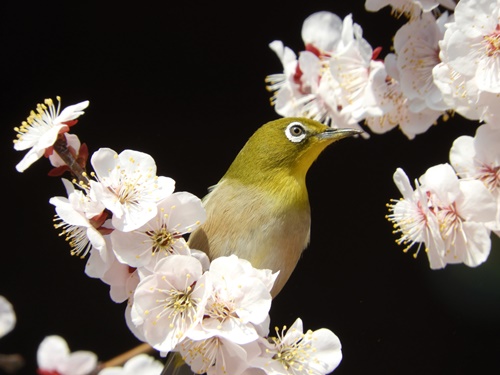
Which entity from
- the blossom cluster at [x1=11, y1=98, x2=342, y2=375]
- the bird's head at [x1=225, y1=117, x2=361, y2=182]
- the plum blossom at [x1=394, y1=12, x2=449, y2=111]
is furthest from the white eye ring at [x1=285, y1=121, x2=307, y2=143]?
the blossom cluster at [x1=11, y1=98, x2=342, y2=375]

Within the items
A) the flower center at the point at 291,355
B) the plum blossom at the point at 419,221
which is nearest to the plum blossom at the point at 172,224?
the flower center at the point at 291,355

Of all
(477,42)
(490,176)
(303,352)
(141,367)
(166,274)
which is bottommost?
(141,367)

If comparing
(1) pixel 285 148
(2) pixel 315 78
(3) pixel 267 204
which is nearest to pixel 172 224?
(3) pixel 267 204

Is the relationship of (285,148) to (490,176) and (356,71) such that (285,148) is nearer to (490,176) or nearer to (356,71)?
(356,71)

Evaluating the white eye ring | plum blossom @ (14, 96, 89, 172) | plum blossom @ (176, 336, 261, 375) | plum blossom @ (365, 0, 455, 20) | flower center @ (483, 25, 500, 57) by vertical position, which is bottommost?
plum blossom @ (176, 336, 261, 375)

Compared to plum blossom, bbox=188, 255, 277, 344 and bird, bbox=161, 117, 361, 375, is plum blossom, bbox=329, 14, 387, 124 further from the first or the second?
plum blossom, bbox=188, 255, 277, 344

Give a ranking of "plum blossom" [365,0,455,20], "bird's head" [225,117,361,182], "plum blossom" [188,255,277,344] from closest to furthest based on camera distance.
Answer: "plum blossom" [188,255,277,344] → "plum blossom" [365,0,455,20] → "bird's head" [225,117,361,182]

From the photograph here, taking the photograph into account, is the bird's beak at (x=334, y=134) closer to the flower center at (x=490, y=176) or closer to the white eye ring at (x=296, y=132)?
the white eye ring at (x=296, y=132)
